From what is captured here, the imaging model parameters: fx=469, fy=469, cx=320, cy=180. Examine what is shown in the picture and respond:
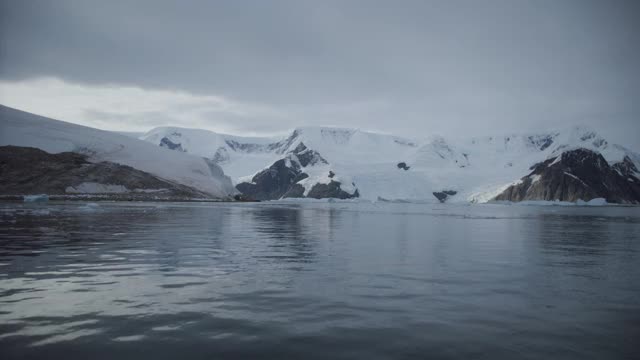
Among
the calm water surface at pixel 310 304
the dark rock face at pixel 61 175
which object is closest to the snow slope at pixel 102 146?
the dark rock face at pixel 61 175

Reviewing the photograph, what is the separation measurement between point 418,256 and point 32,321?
729 inches

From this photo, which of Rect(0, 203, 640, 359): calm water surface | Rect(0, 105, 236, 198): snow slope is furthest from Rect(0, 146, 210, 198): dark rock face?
Rect(0, 203, 640, 359): calm water surface

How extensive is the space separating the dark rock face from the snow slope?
6.15 meters

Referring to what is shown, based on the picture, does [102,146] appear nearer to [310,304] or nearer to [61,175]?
[61,175]

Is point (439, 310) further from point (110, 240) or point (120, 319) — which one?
point (110, 240)

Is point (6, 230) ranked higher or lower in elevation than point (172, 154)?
lower

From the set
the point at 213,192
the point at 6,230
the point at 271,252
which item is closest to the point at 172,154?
the point at 213,192

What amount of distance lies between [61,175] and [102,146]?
30029 mm

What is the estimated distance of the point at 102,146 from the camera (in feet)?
517

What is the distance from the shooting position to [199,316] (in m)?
12.0

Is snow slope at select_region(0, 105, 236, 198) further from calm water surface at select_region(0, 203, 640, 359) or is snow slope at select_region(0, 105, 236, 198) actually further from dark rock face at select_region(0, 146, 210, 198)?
calm water surface at select_region(0, 203, 640, 359)

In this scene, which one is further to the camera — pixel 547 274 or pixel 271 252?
pixel 271 252

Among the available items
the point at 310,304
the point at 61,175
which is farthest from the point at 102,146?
the point at 310,304

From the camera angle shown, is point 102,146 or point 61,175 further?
point 102,146
